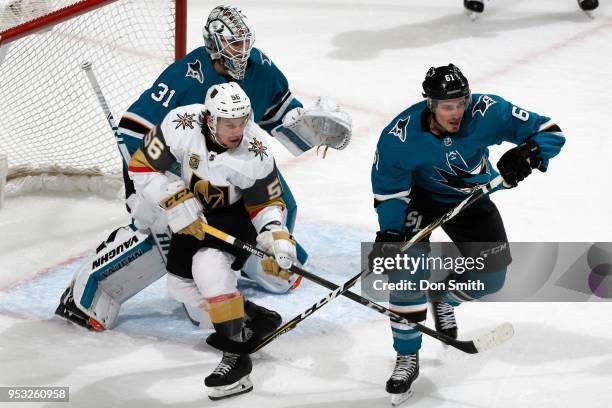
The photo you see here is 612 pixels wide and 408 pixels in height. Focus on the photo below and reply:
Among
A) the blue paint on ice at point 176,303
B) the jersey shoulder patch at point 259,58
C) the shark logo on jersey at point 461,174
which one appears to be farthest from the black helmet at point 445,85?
the blue paint on ice at point 176,303

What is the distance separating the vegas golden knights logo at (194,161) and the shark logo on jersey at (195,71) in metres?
0.54

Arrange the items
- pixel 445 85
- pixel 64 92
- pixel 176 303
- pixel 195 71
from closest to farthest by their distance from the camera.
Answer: pixel 445 85
pixel 195 71
pixel 176 303
pixel 64 92

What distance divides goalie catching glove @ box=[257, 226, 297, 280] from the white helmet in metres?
0.34

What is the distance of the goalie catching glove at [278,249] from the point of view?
3657 millimetres

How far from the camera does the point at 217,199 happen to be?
3.82 m

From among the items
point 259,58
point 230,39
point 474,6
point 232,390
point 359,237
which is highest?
point 230,39

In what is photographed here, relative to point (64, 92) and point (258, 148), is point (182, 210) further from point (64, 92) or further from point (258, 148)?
point (64, 92)

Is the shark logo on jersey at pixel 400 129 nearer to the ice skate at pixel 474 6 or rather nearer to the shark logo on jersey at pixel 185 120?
the shark logo on jersey at pixel 185 120

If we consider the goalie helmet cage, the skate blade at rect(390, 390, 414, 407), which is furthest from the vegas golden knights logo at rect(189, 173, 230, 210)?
the goalie helmet cage

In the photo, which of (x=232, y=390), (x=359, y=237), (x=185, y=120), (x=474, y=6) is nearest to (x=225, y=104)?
(x=185, y=120)

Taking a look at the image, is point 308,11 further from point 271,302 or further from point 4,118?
point 271,302

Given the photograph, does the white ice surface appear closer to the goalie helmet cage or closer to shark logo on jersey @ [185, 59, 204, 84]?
the goalie helmet cage

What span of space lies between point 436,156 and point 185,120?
766mm

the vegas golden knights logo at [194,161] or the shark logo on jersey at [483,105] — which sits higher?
the shark logo on jersey at [483,105]
